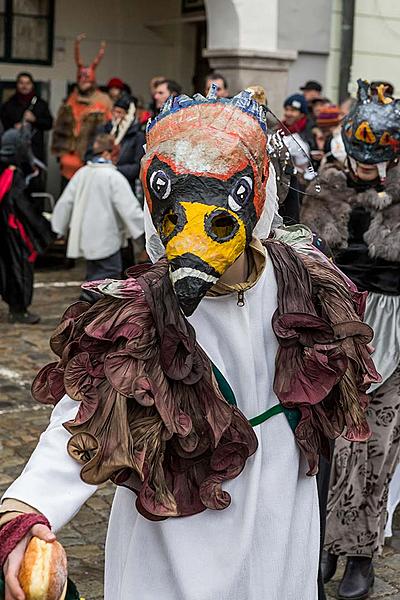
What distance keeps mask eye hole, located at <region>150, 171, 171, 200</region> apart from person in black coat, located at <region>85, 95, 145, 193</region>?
26.2 ft

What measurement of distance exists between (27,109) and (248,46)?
2.65m

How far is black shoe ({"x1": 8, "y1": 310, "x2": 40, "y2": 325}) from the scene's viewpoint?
946 cm

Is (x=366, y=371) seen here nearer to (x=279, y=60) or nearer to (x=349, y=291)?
(x=349, y=291)

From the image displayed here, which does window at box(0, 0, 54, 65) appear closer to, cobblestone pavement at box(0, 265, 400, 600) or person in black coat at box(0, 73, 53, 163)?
person in black coat at box(0, 73, 53, 163)

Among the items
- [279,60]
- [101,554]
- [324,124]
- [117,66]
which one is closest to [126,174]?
[324,124]

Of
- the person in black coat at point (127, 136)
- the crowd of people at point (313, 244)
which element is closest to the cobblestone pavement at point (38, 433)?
the crowd of people at point (313, 244)

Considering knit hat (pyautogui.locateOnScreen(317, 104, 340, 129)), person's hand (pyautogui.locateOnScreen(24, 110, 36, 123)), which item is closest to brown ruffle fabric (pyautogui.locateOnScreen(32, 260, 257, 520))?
knit hat (pyautogui.locateOnScreen(317, 104, 340, 129))

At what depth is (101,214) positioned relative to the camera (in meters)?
9.35

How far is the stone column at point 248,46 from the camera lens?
11828 millimetres

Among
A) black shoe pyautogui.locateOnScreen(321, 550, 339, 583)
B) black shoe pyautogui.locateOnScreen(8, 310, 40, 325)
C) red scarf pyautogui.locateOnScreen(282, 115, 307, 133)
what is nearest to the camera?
black shoe pyautogui.locateOnScreen(321, 550, 339, 583)

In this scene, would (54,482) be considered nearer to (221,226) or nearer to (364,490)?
(221,226)

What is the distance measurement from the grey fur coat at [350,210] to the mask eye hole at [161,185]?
217cm

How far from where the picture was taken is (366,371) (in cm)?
265

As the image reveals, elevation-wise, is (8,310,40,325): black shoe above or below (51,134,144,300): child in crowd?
below
